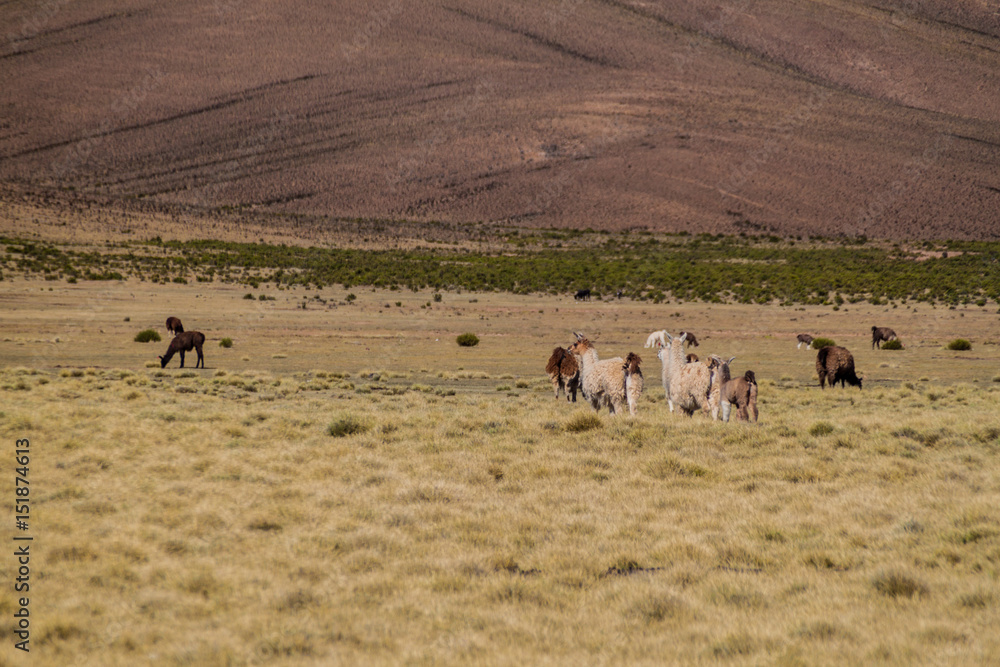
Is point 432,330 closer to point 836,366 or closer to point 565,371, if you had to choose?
point 836,366

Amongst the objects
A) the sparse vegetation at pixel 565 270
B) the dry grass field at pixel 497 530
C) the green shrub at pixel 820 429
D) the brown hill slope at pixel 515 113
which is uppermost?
the brown hill slope at pixel 515 113

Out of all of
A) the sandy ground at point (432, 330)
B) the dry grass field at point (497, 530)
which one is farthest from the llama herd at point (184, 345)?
the dry grass field at point (497, 530)

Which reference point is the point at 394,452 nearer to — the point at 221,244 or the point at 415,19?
the point at 221,244

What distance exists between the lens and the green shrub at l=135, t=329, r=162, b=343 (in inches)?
1190

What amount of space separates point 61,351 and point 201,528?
2215cm

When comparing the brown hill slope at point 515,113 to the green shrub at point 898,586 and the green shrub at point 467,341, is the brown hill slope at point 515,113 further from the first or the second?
the green shrub at point 898,586

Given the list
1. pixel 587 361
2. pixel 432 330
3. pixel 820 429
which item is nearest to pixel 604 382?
pixel 587 361

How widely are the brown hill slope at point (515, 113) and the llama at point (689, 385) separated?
8285 centimetres

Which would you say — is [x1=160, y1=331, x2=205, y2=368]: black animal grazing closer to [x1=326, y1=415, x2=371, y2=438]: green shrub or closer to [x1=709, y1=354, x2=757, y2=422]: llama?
[x1=326, y1=415, x2=371, y2=438]: green shrub

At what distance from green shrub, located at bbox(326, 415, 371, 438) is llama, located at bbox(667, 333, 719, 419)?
5.07 meters

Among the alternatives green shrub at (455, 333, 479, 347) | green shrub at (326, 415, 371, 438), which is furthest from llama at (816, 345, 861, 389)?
green shrub at (455, 333, 479, 347)

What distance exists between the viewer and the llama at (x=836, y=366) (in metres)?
20.8

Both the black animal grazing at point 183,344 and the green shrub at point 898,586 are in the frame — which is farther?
the black animal grazing at point 183,344

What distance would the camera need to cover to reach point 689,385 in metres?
14.2
